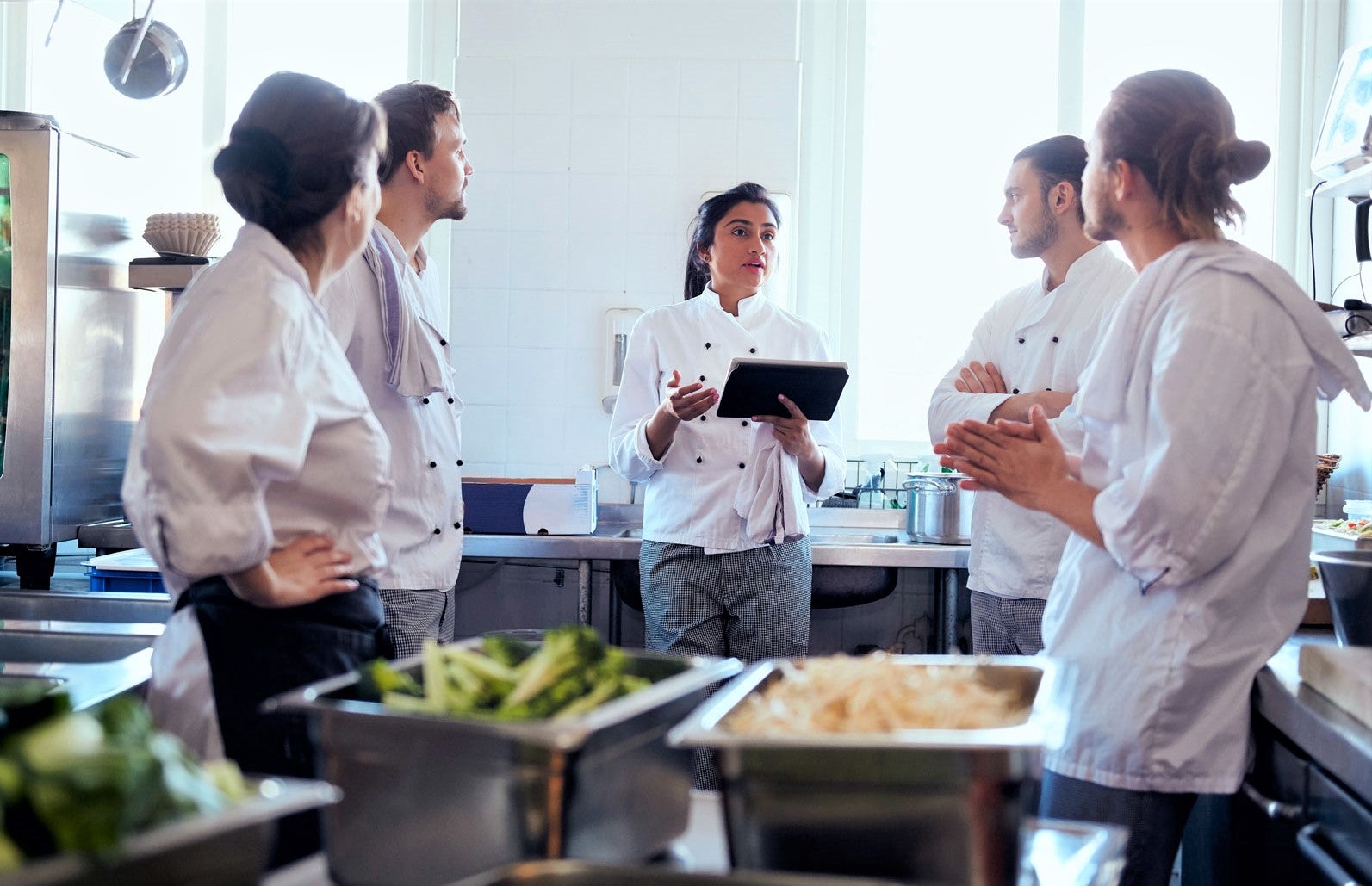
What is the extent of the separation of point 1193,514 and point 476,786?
105 centimetres

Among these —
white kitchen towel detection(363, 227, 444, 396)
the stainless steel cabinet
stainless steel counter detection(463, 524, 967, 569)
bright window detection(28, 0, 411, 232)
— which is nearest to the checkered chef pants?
white kitchen towel detection(363, 227, 444, 396)

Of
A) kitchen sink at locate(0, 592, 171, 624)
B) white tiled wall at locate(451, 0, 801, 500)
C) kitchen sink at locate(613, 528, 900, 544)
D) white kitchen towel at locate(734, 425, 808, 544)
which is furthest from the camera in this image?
Result: white tiled wall at locate(451, 0, 801, 500)

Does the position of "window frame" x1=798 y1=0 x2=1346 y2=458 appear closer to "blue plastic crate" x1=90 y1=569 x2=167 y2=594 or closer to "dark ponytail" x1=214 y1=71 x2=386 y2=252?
"blue plastic crate" x1=90 y1=569 x2=167 y2=594

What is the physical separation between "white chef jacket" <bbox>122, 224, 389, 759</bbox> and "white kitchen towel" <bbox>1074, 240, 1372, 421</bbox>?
40.9 inches

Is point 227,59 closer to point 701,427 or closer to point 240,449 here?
point 701,427

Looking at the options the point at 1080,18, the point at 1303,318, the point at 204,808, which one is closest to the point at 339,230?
the point at 204,808

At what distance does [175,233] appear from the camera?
3.46 metres

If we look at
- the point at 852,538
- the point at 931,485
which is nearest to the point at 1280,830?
the point at 931,485

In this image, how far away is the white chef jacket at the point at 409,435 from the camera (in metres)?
2.33

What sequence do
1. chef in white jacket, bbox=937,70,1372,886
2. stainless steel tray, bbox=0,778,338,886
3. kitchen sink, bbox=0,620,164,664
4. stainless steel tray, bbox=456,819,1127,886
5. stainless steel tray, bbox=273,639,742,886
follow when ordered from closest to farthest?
stainless steel tray, bbox=0,778,338,886
stainless steel tray, bbox=456,819,1127,886
stainless steel tray, bbox=273,639,742,886
chef in white jacket, bbox=937,70,1372,886
kitchen sink, bbox=0,620,164,664

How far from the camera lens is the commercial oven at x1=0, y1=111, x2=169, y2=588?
10.3 feet

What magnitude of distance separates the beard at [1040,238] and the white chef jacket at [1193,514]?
3.55 feet

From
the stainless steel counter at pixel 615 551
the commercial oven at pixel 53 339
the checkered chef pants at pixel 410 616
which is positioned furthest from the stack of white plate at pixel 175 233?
the checkered chef pants at pixel 410 616

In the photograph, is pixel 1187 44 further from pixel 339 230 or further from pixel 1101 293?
pixel 339 230
